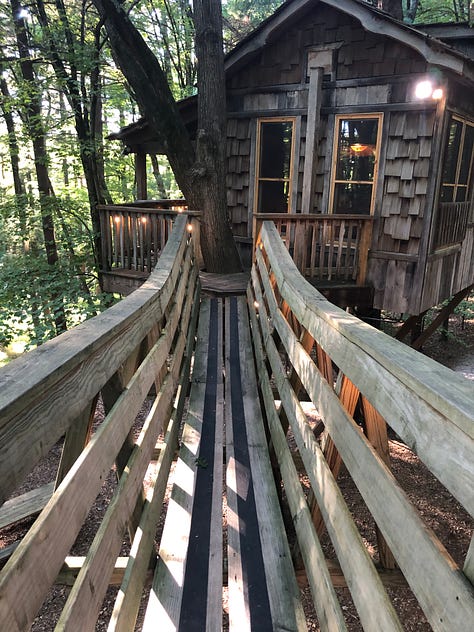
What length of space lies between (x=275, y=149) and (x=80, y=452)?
7.96 m

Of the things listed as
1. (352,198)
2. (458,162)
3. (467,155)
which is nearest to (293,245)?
(352,198)

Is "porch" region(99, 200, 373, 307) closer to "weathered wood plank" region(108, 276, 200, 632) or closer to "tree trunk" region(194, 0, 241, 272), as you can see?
"tree trunk" region(194, 0, 241, 272)

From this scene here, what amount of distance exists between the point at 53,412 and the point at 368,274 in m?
7.29

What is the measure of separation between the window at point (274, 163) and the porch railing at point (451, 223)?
2.63m

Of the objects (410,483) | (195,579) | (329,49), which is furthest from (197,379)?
(329,49)

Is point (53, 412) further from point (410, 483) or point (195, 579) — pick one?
point (410, 483)

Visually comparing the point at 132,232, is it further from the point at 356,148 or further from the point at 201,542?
the point at 201,542

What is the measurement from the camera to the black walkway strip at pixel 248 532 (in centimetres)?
163

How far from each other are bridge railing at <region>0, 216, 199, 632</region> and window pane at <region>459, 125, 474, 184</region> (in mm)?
7761

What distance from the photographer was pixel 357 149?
7781 mm

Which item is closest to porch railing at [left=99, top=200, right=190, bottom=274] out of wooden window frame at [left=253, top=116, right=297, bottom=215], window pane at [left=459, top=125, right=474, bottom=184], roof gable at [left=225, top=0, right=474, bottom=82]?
wooden window frame at [left=253, top=116, right=297, bottom=215]

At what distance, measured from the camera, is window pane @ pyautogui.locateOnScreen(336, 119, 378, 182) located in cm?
762

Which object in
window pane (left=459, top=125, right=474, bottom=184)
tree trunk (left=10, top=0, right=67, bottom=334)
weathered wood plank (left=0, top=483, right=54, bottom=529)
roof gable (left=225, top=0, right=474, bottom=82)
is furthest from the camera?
tree trunk (left=10, top=0, right=67, bottom=334)

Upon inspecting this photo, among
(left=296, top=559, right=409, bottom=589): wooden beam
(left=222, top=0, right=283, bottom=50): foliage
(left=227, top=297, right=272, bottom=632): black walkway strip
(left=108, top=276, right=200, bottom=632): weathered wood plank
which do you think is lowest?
(left=296, top=559, right=409, bottom=589): wooden beam
